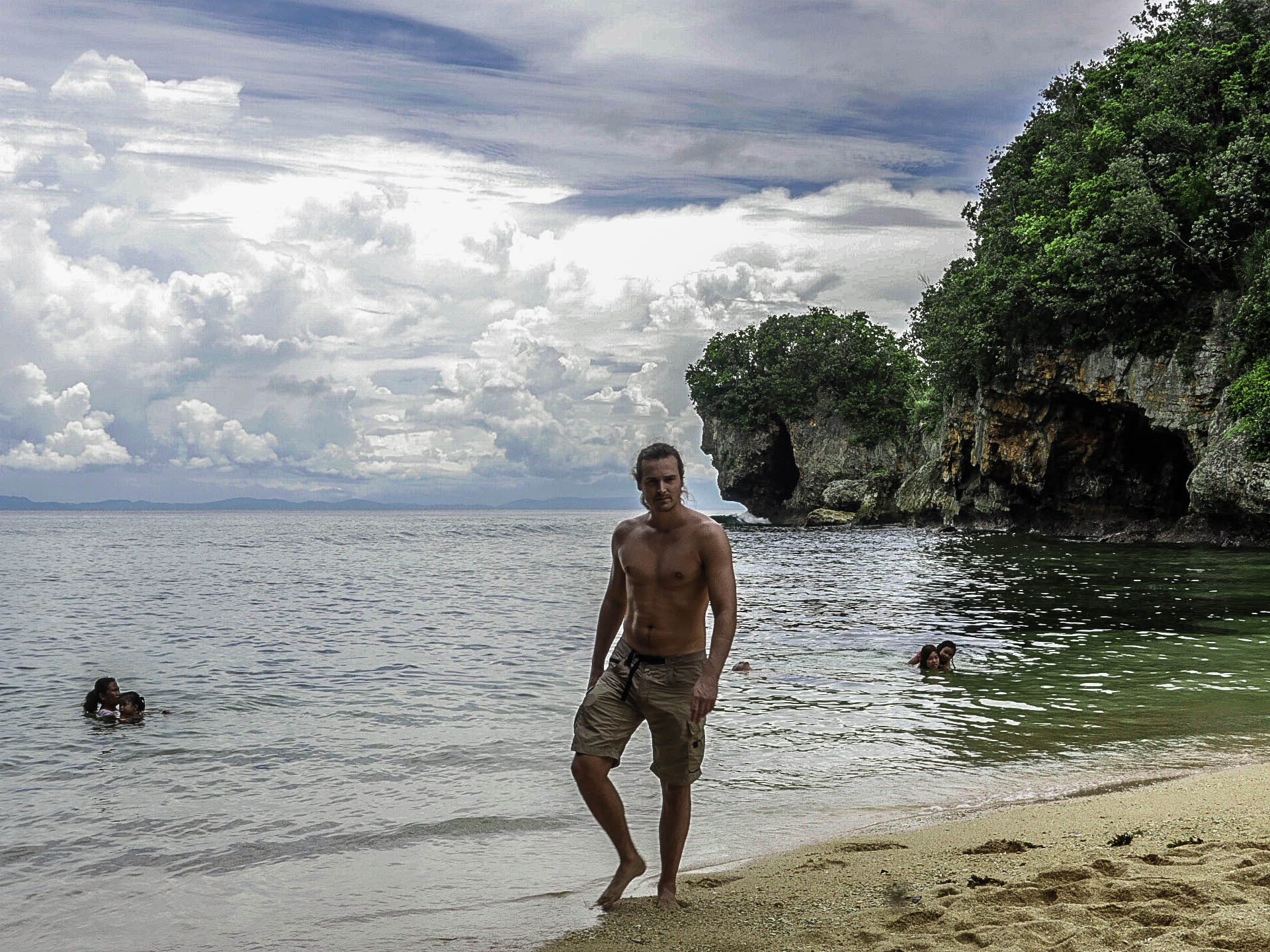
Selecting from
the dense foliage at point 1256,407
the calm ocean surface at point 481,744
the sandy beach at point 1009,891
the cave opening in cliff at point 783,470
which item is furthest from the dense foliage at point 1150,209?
the cave opening in cliff at point 783,470

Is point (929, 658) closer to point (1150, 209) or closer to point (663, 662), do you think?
point (663, 662)

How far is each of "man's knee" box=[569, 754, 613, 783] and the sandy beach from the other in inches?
25.6

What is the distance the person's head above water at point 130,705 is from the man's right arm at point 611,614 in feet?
23.4

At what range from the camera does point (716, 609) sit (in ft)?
14.0

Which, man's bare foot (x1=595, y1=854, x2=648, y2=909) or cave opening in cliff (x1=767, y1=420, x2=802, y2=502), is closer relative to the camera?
man's bare foot (x1=595, y1=854, x2=648, y2=909)

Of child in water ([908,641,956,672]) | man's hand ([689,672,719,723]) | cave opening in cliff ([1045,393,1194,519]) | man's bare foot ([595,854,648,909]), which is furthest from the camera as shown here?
cave opening in cliff ([1045,393,1194,519])

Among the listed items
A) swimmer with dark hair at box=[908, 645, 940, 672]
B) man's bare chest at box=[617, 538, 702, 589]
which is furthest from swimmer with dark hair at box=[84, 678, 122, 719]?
swimmer with dark hair at box=[908, 645, 940, 672]

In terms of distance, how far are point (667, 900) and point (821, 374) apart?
60.8 meters

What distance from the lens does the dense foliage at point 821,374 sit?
63.4m

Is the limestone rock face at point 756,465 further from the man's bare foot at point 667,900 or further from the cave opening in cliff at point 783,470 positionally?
the man's bare foot at point 667,900

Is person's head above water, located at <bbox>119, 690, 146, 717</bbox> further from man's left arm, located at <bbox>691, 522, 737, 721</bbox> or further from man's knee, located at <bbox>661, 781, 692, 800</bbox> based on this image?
man's left arm, located at <bbox>691, 522, 737, 721</bbox>

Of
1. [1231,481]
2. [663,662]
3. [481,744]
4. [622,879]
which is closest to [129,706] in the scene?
[481,744]

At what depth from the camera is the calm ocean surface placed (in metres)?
5.20

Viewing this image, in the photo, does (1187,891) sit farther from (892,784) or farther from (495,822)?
(495,822)
